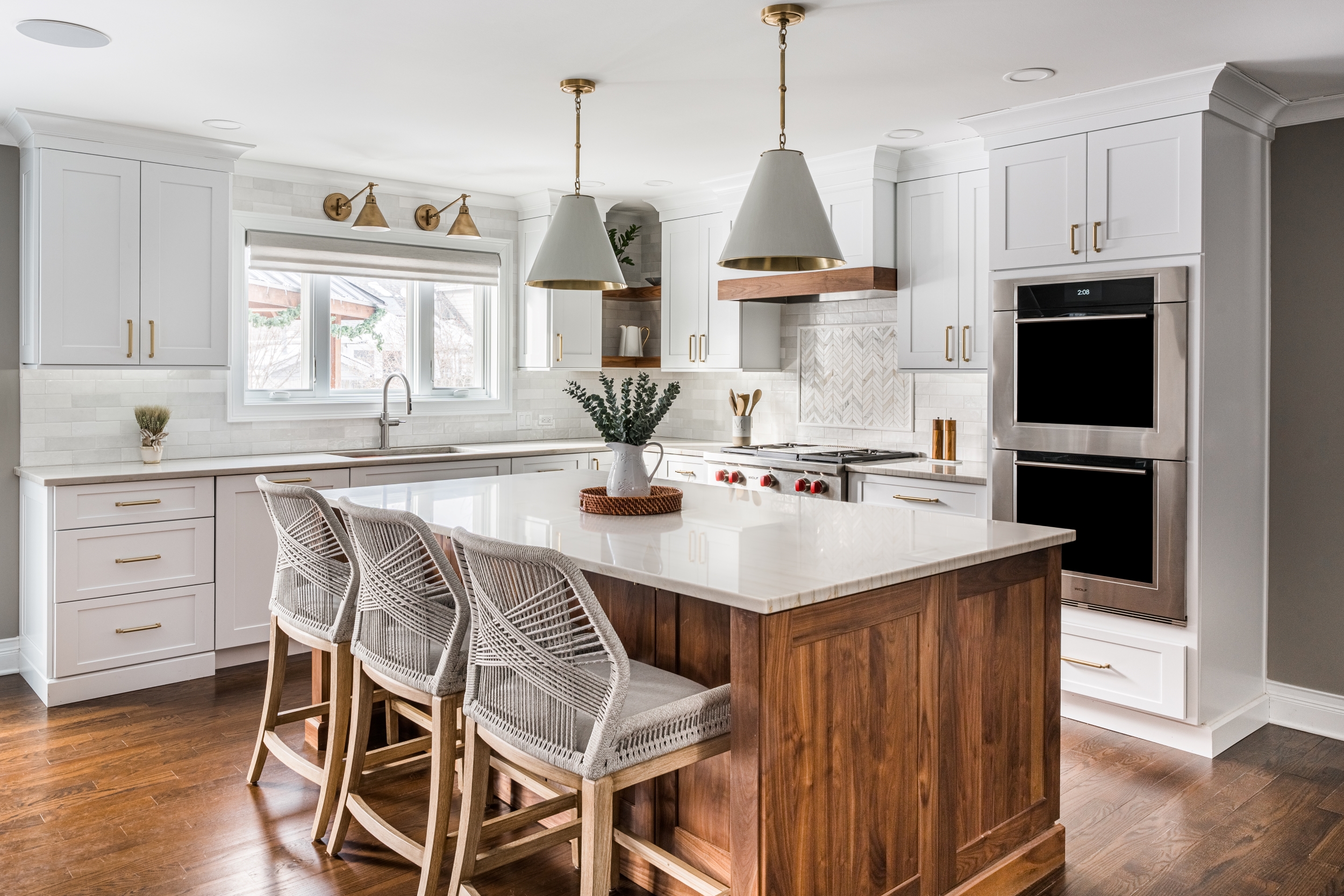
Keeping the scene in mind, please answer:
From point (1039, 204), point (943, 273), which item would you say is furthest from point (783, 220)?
point (943, 273)

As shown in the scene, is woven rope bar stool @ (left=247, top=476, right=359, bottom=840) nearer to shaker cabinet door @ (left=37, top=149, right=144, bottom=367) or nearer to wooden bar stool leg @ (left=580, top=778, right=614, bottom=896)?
wooden bar stool leg @ (left=580, top=778, right=614, bottom=896)

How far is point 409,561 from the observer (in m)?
2.37

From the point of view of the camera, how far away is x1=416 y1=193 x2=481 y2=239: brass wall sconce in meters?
5.20

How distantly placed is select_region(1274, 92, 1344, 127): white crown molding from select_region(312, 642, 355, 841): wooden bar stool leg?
3893mm

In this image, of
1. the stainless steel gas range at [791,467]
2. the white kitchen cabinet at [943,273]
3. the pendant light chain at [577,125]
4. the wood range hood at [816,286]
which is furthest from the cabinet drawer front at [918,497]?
the pendant light chain at [577,125]

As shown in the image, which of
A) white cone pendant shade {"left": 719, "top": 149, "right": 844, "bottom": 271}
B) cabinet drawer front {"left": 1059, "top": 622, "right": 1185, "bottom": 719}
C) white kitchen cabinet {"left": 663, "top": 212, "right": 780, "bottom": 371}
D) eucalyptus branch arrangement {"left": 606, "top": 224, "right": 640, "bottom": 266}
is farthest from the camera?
eucalyptus branch arrangement {"left": 606, "top": 224, "right": 640, "bottom": 266}

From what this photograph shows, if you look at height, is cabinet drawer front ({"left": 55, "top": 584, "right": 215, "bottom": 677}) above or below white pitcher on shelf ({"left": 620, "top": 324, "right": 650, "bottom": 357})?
below

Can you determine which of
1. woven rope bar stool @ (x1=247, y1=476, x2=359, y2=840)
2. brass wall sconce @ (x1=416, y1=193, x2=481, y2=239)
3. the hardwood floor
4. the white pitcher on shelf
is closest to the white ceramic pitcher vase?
woven rope bar stool @ (x1=247, y1=476, x2=359, y2=840)

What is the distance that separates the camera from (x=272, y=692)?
10.2ft

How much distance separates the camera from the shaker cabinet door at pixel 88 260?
13.3ft

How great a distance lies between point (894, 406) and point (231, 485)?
3.29 metres

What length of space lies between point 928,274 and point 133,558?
3.79 meters

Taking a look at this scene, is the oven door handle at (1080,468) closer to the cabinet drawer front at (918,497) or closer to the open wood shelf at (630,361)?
the cabinet drawer front at (918,497)

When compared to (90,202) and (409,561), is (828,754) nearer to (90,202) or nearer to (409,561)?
(409,561)
